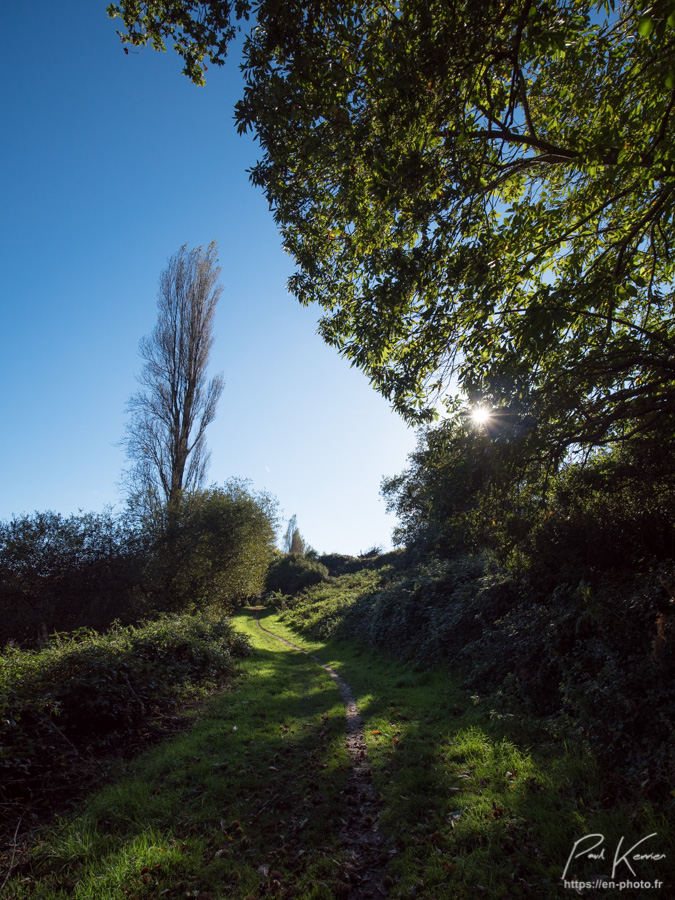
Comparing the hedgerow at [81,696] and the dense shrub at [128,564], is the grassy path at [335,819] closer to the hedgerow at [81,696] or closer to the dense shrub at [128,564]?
the hedgerow at [81,696]

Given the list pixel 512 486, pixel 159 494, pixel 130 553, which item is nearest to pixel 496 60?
pixel 512 486

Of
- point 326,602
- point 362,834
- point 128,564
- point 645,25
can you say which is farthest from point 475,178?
point 326,602

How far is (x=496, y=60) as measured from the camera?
4.72 meters

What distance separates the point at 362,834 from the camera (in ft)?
14.3

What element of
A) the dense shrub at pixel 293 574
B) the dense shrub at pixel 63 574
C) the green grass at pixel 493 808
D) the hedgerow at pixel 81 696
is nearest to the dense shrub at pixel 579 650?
the green grass at pixel 493 808

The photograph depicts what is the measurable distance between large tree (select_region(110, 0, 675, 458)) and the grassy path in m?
4.59

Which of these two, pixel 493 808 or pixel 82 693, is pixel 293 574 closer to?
pixel 82 693

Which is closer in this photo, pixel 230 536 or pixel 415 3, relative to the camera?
pixel 415 3

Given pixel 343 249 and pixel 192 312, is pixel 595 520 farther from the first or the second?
pixel 192 312

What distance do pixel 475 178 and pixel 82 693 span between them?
10.6 meters

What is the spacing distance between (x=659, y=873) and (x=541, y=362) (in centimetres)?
616

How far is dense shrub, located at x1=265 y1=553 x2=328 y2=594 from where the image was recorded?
42625 millimetres

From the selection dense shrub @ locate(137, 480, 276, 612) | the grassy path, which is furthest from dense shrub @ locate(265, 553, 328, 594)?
the grassy path

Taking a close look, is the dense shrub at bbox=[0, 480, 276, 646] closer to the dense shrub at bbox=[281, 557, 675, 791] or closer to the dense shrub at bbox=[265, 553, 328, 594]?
the dense shrub at bbox=[281, 557, 675, 791]
